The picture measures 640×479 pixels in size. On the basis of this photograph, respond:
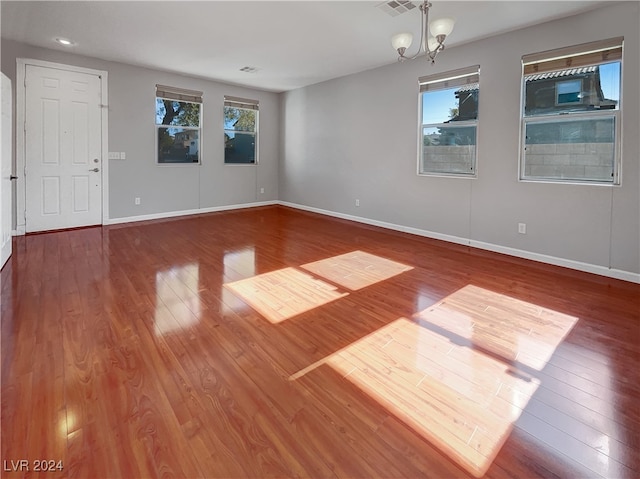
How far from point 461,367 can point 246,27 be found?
433 centimetres

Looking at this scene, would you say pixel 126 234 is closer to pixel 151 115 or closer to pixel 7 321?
pixel 151 115

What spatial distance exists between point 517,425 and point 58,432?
200 cm

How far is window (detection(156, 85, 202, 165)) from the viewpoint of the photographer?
6.68 metres

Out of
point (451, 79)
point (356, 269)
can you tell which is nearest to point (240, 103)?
point (451, 79)

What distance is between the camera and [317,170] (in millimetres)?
7676

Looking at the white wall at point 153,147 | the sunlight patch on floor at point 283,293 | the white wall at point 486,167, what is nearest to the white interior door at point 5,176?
the white wall at point 153,147

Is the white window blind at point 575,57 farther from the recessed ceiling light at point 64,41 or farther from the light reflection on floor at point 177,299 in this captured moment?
the recessed ceiling light at point 64,41

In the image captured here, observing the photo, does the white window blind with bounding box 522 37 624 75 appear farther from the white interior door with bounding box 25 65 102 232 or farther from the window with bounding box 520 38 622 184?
the white interior door with bounding box 25 65 102 232

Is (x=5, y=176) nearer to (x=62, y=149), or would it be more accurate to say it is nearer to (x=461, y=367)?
(x=62, y=149)

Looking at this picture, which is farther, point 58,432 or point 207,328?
point 207,328

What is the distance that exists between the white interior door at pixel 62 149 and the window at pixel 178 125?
1033 mm

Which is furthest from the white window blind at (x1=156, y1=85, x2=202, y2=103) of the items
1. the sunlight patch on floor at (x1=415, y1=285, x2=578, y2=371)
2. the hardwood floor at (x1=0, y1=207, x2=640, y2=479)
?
the sunlight patch on floor at (x1=415, y1=285, x2=578, y2=371)

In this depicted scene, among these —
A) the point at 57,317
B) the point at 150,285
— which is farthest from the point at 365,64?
the point at 57,317

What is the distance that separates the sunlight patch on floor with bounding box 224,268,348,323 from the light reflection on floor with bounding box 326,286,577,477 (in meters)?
0.70
